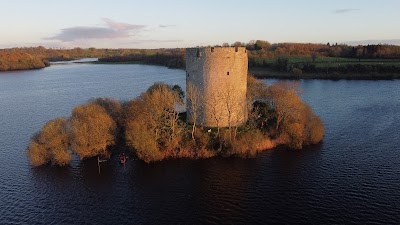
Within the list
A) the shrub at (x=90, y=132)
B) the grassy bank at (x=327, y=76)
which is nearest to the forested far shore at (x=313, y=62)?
the grassy bank at (x=327, y=76)

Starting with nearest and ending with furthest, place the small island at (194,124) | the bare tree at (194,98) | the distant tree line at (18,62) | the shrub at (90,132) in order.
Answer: the shrub at (90,132)
the small island at (194,124)
the bare tree at (194,98)
the distant tree line at (18,62)

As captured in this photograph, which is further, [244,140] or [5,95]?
[5,95]

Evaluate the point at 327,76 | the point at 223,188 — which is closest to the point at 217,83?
the point at 223,188

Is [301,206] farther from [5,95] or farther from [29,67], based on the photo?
[29,67]

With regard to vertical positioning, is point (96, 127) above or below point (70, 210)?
above

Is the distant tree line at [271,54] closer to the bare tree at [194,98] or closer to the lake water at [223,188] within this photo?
the bare tree at [194,98]

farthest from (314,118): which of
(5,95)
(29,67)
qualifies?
(29,67)

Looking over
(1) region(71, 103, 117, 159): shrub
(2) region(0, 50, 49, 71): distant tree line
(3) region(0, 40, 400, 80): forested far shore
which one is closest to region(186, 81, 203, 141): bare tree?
(1) region(71, 103, 117, 159): shrub
